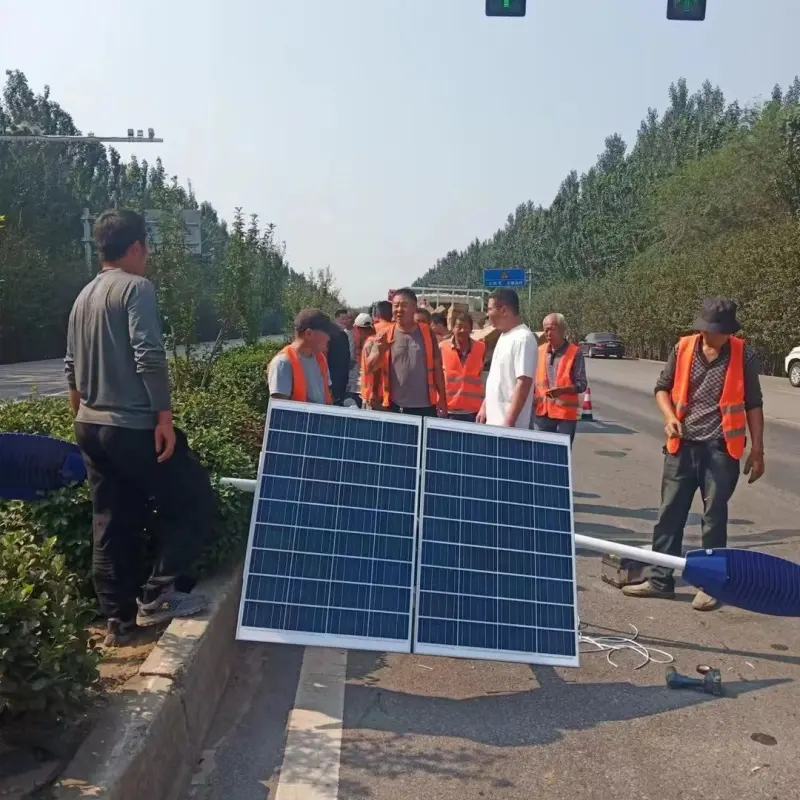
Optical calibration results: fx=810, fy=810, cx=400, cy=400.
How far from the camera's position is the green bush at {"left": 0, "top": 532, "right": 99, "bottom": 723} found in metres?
2.54

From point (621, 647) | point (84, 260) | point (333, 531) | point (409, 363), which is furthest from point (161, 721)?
point (84, 260)

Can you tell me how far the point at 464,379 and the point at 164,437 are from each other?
14.3ft

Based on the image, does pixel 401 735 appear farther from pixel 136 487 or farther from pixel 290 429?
pixel 136 487

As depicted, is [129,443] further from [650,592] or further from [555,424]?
[555,424]

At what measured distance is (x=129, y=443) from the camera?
3.66m

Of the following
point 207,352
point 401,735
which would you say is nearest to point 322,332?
point 401,735

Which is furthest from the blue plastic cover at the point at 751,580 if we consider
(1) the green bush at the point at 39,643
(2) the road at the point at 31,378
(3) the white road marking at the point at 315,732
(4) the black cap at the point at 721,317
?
(2) the road at the point at 31,378

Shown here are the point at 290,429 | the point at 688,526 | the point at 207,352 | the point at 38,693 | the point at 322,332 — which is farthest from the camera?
the point at 207,352

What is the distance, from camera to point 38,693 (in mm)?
2566

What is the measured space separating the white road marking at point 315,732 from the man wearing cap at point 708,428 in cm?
231

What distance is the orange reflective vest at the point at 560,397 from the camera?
737 centimetres

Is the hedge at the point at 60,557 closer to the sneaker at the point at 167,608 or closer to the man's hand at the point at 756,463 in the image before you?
the sneaker at the point at 167,608

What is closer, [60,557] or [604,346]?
[60,557]

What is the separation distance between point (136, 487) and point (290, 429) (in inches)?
32.1
